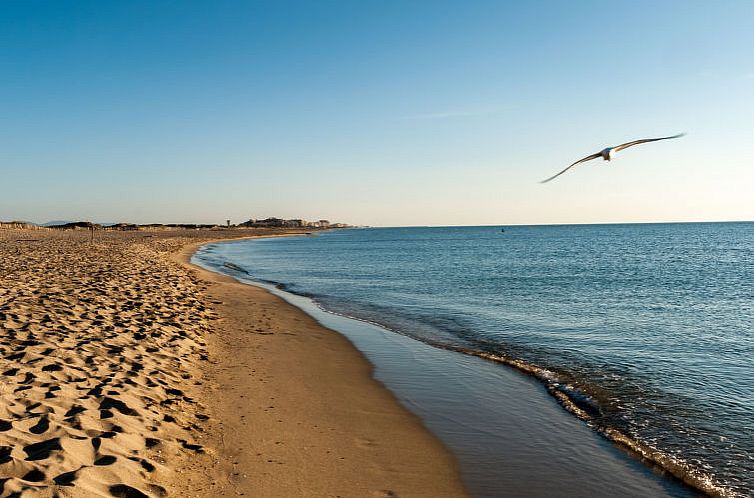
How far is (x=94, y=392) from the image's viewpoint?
7.04m

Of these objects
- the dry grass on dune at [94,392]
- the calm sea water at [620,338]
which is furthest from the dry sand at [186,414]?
the calm sea water at [620,338]

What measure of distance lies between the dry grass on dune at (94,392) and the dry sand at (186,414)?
0.02 m

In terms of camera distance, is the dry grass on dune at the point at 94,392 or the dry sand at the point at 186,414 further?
the dry sand at the point at 186,414

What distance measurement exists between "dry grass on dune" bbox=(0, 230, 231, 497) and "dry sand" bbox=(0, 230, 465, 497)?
0.08ft

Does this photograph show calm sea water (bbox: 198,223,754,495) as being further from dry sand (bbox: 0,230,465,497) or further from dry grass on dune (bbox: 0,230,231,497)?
dry grass on dune (bbox: 0,230,231,497)

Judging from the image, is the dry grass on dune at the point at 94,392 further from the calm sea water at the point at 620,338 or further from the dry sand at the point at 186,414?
the calm sea water at the point at 620,338

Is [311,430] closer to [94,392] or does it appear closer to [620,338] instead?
[94,392]

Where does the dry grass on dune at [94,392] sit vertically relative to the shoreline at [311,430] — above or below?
above

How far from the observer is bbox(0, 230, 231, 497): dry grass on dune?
4895mm

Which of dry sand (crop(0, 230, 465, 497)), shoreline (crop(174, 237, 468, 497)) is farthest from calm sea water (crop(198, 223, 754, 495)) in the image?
dry sand (crop(0, 230, 465, 497))

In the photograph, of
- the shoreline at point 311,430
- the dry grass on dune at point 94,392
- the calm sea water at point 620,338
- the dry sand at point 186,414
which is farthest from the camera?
the calm sea water at point 620,338

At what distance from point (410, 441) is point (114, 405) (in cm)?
427

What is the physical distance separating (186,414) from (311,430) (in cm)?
189

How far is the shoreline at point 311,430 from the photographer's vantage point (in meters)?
5.80
